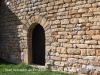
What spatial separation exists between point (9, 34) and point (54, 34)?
251 cm

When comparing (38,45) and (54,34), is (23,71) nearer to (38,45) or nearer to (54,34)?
(38,45)

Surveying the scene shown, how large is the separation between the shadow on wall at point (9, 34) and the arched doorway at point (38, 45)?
1.97 feet

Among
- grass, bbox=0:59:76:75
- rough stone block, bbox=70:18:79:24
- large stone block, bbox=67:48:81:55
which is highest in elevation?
rough stone block, bbox=70:18:79:24

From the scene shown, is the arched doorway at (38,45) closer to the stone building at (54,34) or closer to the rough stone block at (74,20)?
the stone building at (54,34)

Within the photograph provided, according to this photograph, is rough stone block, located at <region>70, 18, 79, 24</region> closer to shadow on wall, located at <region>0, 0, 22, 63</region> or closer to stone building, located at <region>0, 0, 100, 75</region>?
stone building, located at <region>0, 0, 100, 75</region>

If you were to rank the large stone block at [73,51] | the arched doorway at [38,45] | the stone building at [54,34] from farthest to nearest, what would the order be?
the arched doorway at [38,45]
the large stone block at [73,51]
the stone building at [54,34]

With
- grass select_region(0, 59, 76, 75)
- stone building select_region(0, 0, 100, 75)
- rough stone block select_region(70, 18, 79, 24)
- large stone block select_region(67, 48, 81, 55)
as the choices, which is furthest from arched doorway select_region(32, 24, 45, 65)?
rough stone block select_region(70, 18, 79, 24)

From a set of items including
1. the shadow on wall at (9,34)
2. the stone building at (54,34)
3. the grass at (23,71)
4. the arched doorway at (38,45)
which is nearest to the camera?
the stone building at (54,34)

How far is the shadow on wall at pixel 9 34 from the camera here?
6641 mm

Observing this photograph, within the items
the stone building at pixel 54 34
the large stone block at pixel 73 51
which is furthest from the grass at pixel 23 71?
the large stone block at pixel 73 51

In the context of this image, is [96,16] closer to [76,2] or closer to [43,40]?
[76,2]

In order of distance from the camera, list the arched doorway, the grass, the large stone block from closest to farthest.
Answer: the large stone block → the grass → the arched doorway

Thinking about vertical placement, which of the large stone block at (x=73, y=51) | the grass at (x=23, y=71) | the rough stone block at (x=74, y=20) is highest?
the rough stone block at (x=74, y=20)

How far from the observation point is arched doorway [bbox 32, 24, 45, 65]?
6129 mm
